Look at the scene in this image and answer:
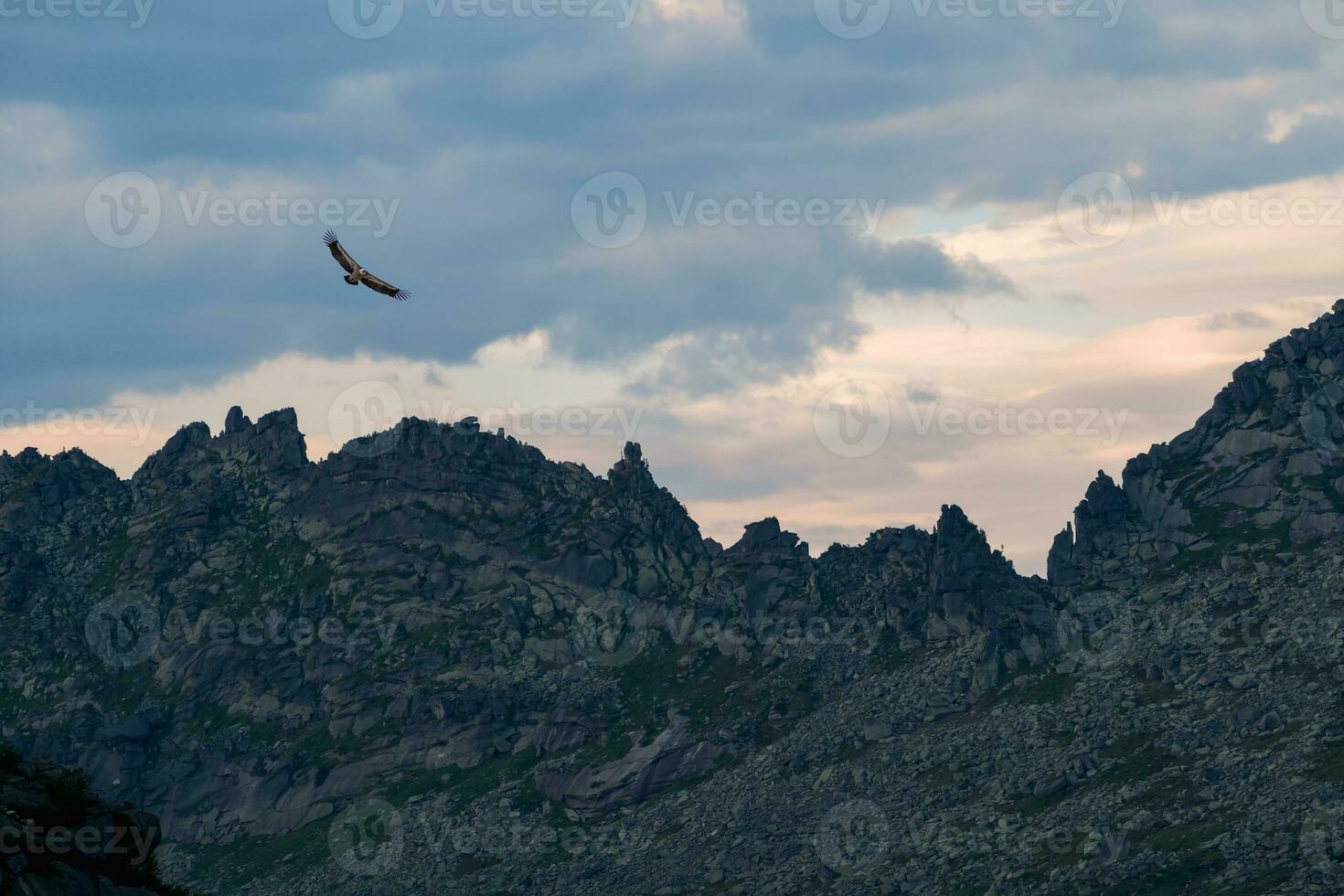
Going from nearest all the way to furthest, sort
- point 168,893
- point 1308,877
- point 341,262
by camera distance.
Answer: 1. point 168,893
2. point 341,262
3. point 1308,877

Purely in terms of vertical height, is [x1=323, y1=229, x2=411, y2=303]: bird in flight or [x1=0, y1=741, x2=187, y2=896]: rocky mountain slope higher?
[x1=323, y1=229, x2=411, y2=303]: bird in flight

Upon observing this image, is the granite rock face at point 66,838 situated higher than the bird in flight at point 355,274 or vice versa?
the bird in flight at point 355,274

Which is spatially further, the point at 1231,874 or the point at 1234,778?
the point at 1234,778

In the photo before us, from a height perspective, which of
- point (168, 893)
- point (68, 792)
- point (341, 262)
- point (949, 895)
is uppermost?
point (341, 262)

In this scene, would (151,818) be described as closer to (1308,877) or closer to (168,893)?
(168,893)

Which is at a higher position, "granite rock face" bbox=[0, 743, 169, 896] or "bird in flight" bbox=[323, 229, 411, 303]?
"bird in flight" bbox=[323, 229, 411, 303]

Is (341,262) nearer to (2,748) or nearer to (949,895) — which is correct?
(2,748)

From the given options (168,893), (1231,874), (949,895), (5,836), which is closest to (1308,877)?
(1231,874)

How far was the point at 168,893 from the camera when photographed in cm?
9556

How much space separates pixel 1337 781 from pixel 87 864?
137861 millimetres

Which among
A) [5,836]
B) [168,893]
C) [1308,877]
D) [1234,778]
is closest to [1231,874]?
[1308,877]

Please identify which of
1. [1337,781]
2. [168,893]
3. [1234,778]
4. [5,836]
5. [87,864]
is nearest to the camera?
[5,836]

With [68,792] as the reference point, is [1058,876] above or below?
below

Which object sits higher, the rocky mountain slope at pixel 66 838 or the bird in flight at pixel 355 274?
the bird in flight at pixel 355 274
